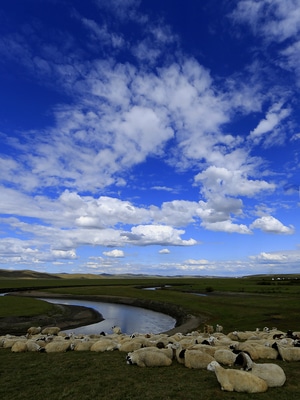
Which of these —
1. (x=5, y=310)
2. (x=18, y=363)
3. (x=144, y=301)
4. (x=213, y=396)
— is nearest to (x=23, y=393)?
(x=18, y=363)

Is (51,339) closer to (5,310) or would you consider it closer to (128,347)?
(128,347)

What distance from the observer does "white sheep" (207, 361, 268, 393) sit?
8.41m

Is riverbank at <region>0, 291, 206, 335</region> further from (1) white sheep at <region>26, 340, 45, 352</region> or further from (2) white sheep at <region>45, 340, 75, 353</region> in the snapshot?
(1) white sheep at <region>26, 340, 45, 352</region>

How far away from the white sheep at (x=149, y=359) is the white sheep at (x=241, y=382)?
3046 millimetres

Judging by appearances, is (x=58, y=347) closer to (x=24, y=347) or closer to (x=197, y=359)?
(x=24, y=347)

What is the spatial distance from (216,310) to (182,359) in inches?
1071

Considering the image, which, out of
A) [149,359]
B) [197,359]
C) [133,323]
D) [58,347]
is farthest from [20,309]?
[197,359]

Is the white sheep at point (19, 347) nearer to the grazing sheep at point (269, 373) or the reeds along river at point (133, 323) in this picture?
the grazing sheep at point (269, 373)

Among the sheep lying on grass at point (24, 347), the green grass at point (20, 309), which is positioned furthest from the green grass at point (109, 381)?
the green grass at point (20, 309)

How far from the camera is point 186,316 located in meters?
36.7

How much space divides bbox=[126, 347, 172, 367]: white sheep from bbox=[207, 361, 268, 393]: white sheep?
3046 mm

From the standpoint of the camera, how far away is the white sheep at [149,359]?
37.0 ft

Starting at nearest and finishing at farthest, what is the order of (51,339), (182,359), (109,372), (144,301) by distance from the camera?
(109,372) < (182,359) < (51,339) < (144,301)

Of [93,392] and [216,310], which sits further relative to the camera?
[216,310]
